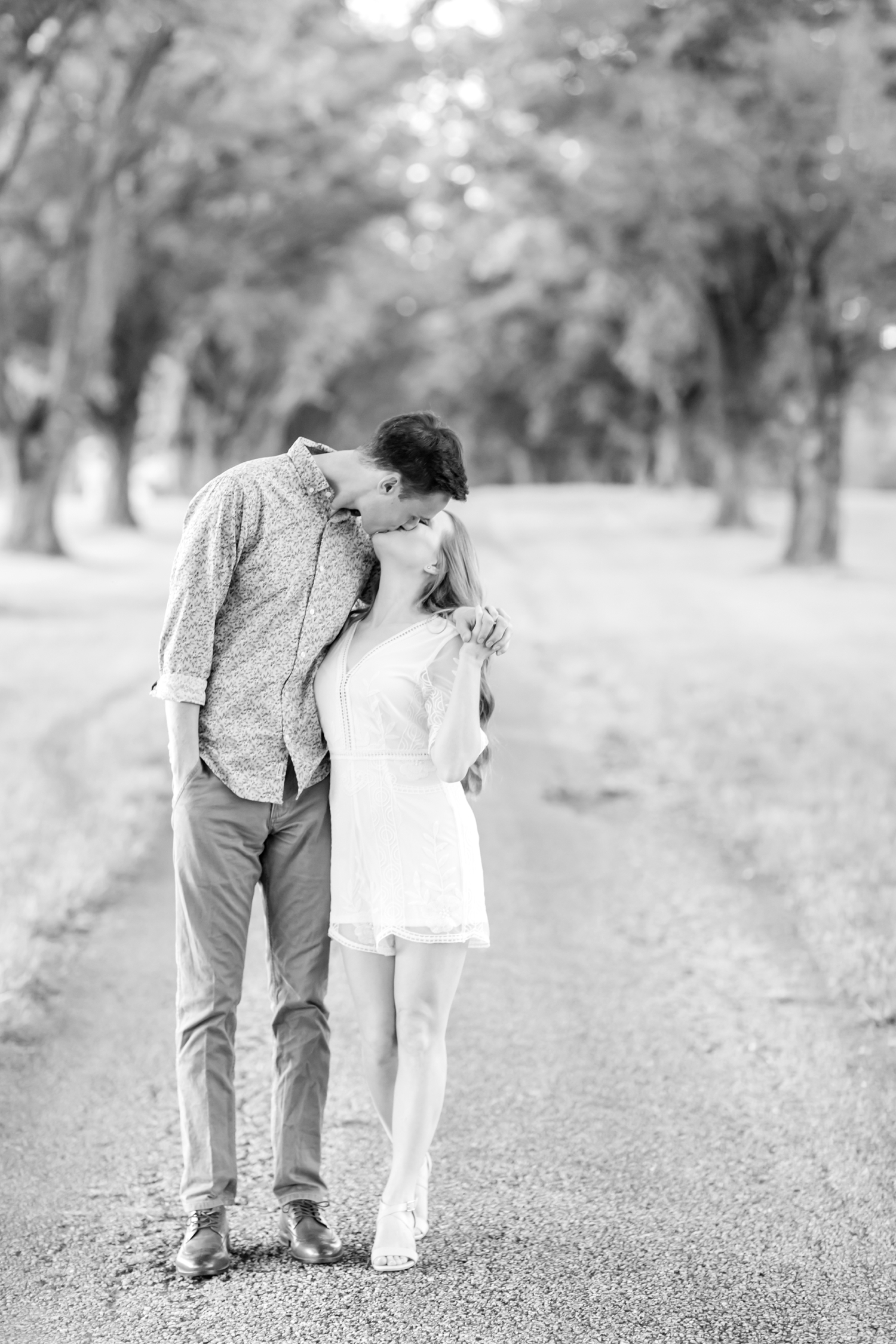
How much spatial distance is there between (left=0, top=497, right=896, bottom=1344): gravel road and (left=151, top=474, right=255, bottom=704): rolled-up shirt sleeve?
4.63 ft

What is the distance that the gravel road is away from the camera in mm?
3254

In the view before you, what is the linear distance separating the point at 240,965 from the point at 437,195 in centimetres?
2708

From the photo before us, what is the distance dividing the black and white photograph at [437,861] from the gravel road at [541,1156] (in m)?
0.02

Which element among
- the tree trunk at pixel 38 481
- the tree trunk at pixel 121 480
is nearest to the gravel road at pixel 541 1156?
the tree trunk at pixel 38 481

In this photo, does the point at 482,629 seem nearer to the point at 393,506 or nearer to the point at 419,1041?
the point at 393,506

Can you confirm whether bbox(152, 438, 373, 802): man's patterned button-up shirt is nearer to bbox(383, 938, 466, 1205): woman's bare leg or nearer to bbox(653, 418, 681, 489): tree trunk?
bbox(383, 938, 466, 1205): woman's bare leg

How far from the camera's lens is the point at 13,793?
8.11 metres

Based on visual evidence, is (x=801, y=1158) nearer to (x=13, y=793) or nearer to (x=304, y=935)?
(x=304, y=935)

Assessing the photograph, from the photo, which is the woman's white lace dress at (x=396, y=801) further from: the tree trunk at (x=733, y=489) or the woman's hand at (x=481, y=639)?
the tree trunk at (x=733, y=489)

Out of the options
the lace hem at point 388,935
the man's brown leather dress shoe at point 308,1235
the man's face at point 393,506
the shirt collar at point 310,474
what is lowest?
the man's brown leather dress shoe at point 308,1235

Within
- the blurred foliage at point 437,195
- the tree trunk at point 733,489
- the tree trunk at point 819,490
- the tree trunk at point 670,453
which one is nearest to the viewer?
the blurred foliage at point 437,195

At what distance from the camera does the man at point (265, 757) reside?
3.47 metres

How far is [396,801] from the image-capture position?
3.60m

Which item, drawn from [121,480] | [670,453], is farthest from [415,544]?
[670,453]
